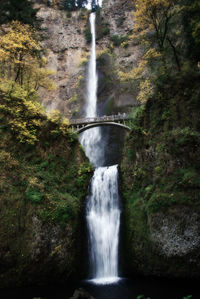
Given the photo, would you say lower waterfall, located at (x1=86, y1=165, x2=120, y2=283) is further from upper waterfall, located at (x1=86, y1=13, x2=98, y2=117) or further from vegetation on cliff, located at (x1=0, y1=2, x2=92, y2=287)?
upper waterfall, located at (x1=86, y1=13, x2=98, y2=117)

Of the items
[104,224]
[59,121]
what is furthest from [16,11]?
[104,224]

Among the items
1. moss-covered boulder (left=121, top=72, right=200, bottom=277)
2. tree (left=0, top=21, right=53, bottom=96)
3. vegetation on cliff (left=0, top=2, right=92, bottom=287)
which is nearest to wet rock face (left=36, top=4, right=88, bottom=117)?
tree (left=0, top=21, right=53, bottom=96)

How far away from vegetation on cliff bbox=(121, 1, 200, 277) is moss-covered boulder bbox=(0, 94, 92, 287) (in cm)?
349

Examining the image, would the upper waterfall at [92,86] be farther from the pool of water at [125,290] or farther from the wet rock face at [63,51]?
the pool of water at [125,290]

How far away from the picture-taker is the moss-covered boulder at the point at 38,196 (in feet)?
37.7

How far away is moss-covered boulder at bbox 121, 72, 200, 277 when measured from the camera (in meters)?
10.9

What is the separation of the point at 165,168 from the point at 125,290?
6.54 meters

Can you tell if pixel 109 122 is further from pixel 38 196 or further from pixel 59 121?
pixel 38 196

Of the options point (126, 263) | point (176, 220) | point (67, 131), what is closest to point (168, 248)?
point (176, 220)

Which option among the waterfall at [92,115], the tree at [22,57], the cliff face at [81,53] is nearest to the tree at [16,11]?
the tree at [22,57]

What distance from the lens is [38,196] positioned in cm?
1284

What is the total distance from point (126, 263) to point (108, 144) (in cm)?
1697

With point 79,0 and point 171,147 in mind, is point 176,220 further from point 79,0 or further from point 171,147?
point 79,0

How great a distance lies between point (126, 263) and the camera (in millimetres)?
12750
